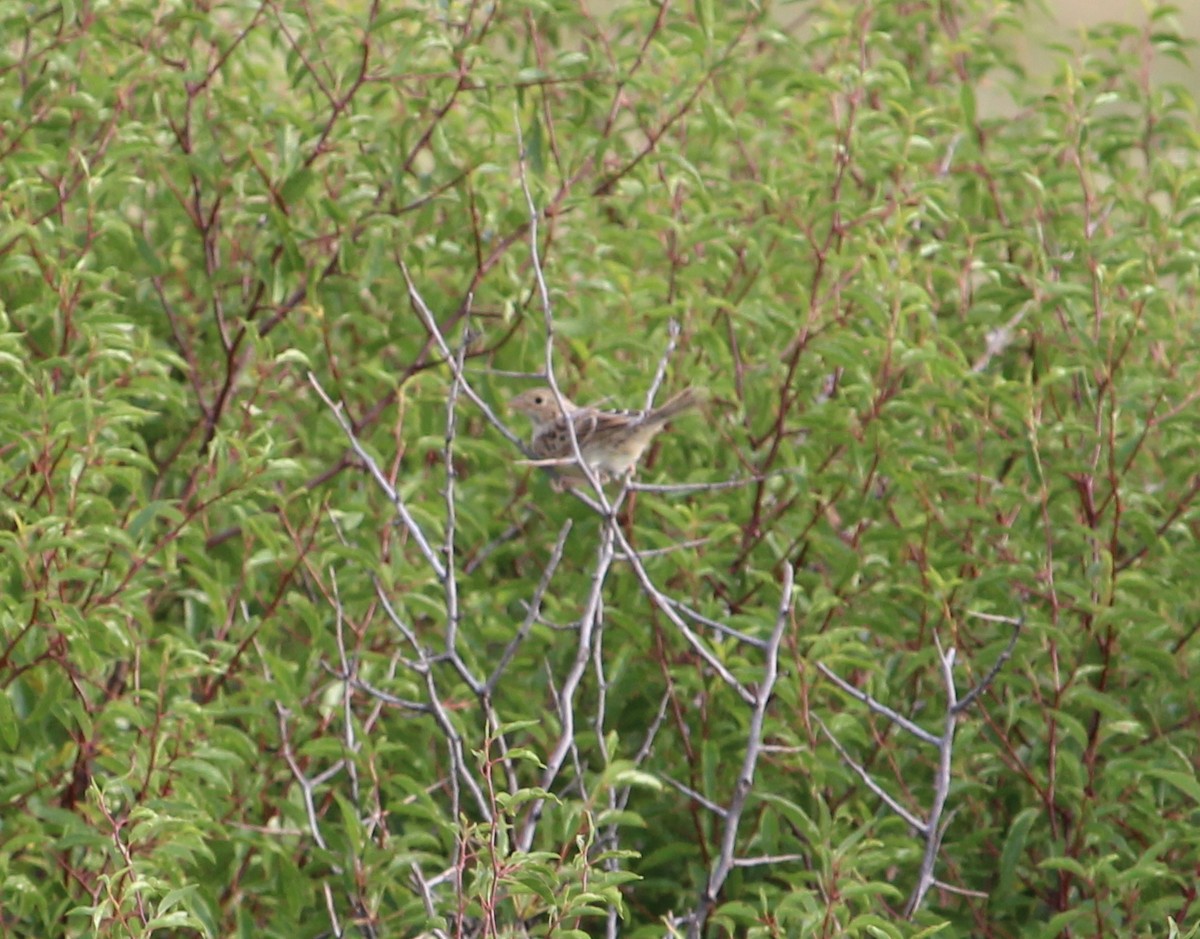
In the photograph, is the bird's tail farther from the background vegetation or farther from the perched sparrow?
the background vegetation

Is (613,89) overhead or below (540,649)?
overhead

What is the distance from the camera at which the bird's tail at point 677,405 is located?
6.16 metres

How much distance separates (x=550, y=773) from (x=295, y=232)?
2637 millimetres

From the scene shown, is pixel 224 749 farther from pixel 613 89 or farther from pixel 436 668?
pixel 613 89

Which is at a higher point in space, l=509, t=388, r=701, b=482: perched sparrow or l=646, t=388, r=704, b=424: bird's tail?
l=646, t=388, r=704, b=424: bird's tail

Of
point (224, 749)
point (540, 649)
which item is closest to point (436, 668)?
point (540, 649)

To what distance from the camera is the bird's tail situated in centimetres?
616

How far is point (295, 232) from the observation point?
6551mm

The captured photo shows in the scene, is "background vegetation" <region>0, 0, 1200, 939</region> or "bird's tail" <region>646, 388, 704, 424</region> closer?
"background vegetation" <region>0, 0, 1200, 939</region>

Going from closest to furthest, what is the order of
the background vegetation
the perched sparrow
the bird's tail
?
the background vegetation < the bird's tail < the perched sparrow

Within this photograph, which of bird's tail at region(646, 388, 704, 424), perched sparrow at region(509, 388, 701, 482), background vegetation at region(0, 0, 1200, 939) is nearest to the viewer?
background vegetation at region(0, 0, 1200, 939)

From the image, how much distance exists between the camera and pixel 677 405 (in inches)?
246

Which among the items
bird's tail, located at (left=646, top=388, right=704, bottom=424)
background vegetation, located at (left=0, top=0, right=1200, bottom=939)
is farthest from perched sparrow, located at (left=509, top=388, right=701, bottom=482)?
background vegetation, located at (left=0, top=0, right=1200, bottom=939)

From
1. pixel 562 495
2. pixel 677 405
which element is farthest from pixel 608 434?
pixel 677 405
